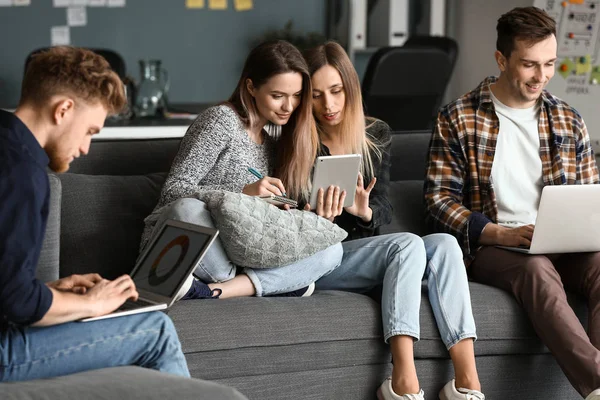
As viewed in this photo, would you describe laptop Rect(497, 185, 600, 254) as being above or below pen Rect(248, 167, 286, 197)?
below

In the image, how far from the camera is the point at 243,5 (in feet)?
21.0

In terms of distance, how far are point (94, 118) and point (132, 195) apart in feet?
3.39

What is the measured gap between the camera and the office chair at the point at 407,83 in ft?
15.6

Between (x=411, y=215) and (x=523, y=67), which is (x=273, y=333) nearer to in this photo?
(x=411, y=215)

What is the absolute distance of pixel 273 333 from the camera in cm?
229

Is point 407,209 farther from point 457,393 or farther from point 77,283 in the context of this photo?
point 77,283

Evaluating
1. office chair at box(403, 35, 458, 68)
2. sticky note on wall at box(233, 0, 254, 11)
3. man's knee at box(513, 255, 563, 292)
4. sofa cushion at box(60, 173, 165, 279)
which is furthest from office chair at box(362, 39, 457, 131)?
man's knee at box(513, 255, 563, 292)

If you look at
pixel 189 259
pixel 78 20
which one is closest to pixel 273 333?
pixel 189 259

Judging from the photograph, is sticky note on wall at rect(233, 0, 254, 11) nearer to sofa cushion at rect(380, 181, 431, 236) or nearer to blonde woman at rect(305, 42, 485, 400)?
sofa cushion at rect(380, 181, 431, 236)

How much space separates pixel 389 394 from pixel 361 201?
0.59m

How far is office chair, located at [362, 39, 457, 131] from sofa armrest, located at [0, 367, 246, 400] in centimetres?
320

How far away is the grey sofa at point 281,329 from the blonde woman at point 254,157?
74mm

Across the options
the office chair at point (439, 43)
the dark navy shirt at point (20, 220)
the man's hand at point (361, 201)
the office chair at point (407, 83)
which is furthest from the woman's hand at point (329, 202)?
the office chair at point (439, 43)

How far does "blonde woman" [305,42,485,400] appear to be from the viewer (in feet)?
7.71
